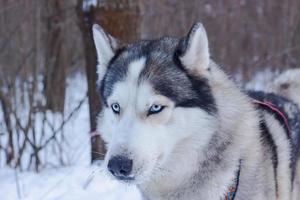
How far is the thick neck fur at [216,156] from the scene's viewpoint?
299cm

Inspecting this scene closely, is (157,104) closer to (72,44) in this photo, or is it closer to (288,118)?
(288,118)

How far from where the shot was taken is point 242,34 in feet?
47.6

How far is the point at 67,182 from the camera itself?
18.3 feet

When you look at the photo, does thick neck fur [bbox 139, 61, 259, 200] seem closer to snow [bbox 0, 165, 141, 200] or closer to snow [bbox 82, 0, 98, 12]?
snow [bbox 0, 165, 141, 200]

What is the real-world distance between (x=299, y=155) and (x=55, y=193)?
254 cm

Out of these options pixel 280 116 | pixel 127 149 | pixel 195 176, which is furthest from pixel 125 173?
pixel 280 116

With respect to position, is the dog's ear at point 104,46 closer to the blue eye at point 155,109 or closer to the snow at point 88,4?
the blue eye at point 155,109

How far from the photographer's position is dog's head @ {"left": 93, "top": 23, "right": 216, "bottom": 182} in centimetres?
273

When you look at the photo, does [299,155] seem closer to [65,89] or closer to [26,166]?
[26,166]

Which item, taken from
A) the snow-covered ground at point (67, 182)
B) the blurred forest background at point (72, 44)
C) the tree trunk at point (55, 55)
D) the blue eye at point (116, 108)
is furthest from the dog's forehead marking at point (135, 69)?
the tree trunk at point (55, 55)

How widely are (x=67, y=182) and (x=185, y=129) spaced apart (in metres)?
2.96

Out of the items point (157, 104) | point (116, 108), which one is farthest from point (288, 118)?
point (116, 108)

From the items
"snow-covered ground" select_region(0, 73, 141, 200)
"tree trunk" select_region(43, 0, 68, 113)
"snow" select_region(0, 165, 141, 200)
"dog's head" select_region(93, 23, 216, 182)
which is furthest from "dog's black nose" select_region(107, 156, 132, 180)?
"tree trunk" select_region(43, 0, 68, 113)

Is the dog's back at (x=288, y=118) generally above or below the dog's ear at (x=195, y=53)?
below
